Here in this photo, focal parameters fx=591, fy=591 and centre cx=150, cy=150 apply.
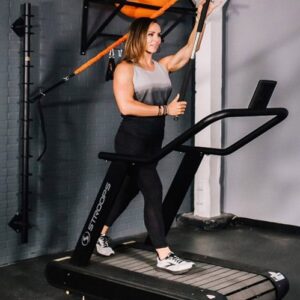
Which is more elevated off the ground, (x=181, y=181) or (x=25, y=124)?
(x=25, y=124)

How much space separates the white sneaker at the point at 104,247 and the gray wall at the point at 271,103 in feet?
7.30

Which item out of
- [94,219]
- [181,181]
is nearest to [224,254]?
[181,181]

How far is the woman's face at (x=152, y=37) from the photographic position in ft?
11.6

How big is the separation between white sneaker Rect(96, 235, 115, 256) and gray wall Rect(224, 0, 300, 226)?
2.22 metres

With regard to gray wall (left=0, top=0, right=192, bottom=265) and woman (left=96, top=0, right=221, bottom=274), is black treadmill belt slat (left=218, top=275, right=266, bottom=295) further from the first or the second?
gray wall (left=0, top=0, right=192, bottom=265)

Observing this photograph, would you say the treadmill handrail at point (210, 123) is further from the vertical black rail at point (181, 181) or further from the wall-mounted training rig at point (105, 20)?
the wall-mounted training rig at point (105, 20)

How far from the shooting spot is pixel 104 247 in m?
3.89

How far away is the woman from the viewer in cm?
347

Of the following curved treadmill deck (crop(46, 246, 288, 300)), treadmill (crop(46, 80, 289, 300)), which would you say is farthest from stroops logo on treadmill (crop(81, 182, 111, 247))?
curved treadmill deck (crop(46, 246, 288, 300))

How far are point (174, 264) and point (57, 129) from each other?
5.61 ft

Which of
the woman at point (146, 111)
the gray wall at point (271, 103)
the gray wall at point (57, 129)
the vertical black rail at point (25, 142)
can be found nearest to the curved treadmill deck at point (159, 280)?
the woman at point (146, 111)

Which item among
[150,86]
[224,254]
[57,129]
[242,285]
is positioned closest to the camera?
[242,285]

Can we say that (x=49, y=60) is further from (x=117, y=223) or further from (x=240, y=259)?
(x=240, y=259)

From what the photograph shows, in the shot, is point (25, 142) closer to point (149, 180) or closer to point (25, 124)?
point (25, 124)
